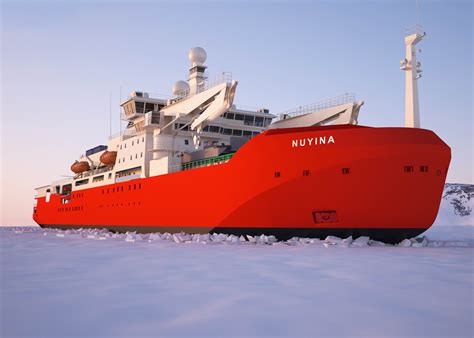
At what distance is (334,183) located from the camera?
15.1 meters

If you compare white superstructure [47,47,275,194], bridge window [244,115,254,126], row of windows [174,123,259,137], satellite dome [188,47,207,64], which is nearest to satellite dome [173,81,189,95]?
white superstructure [47,47,275,194]

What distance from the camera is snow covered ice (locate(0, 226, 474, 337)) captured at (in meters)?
4.26

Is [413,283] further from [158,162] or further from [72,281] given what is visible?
[158,162]

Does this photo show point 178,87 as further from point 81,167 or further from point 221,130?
point 81,167

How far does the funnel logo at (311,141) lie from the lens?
15.4m

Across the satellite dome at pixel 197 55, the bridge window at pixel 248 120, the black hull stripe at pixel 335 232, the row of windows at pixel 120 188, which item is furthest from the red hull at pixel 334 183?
the satellite dome at pixel 197 55

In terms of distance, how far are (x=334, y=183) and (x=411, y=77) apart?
7084mm

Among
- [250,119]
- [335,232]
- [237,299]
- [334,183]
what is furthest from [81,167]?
[237,299]

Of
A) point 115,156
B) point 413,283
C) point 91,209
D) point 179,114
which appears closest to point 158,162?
point 179,114

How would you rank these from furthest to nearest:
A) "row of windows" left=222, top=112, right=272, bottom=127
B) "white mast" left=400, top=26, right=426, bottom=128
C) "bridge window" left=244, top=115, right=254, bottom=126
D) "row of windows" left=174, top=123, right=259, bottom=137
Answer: "bridge window" left=244, top=115, right=254, bottom=126, "row of windows" left=222, top=112, right=272, bottom=127, "row of windows" left=174, top=123, right=259, bottom=137, "white mast" left=400, top=26, right=426, bottom=128

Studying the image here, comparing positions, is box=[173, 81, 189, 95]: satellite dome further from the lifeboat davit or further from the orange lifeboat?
the lifeboat davit

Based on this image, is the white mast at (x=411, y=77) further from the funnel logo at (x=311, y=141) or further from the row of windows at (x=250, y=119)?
the row of windows at (x=250, y=119)

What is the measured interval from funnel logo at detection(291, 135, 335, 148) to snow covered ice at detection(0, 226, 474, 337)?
6.93 metres

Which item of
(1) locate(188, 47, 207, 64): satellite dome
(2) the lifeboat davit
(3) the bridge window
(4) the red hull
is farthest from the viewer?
(2) the lifeboat davit
